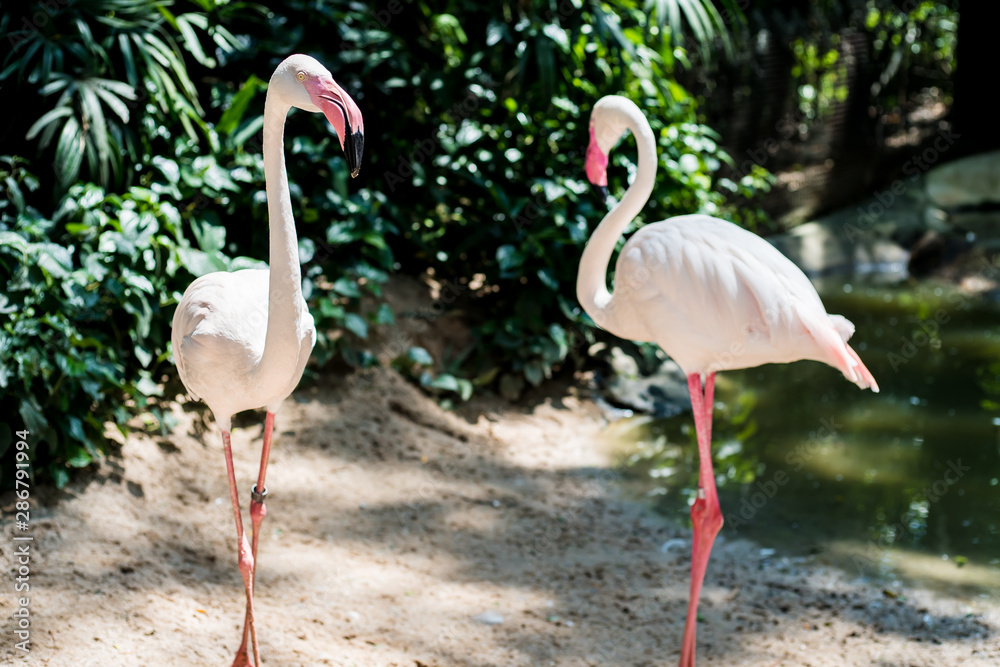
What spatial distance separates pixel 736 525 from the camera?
409 centimetres

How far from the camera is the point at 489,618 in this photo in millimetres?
3361

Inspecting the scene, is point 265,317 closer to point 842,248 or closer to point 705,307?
point 705,307

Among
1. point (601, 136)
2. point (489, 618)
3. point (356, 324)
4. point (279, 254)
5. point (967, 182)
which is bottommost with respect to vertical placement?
point (489, 618)

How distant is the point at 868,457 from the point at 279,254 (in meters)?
3.45

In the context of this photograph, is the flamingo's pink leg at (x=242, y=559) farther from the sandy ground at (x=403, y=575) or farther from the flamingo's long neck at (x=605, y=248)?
the flamingo's long neck at (x=605, y=248)

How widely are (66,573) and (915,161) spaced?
9.67 metres

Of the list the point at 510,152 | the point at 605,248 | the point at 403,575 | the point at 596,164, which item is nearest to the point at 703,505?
the point at 605,248

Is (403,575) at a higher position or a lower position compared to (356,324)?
lower

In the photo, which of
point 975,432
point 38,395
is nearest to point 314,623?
point 38,395

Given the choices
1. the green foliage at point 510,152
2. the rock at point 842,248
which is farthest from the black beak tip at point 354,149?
the rock at point 842,248

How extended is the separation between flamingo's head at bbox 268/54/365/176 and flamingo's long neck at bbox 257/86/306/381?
3.8 inches

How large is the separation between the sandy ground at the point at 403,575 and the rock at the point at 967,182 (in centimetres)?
625

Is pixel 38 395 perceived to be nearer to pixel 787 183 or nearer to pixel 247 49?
pixel 247 49

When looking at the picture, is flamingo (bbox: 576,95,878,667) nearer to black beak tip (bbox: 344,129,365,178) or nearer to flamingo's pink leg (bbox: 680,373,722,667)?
flamingo's pink leg (bbox: 680,373,722,667)
